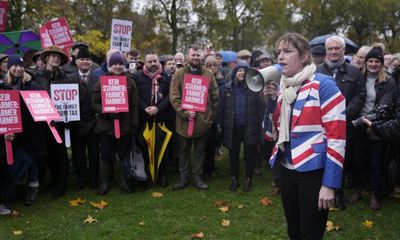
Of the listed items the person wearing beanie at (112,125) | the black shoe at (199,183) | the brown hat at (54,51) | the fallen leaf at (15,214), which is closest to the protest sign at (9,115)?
the fallen leaf at (15,214)

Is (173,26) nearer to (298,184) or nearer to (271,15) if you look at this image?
(271,15)

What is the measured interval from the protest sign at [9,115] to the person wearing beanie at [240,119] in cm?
312

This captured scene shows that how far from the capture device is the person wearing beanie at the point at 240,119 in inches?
275

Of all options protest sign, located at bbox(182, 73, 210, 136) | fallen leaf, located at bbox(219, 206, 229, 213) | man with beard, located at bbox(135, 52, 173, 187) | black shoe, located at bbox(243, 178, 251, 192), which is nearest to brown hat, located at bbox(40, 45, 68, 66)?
man with beard, located at bbox(135, 52, 173, 187)

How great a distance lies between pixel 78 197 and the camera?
22.5 feet

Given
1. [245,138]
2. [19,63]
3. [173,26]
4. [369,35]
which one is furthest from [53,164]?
[369,35]

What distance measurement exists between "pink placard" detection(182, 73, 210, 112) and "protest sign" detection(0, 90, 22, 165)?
2466mm

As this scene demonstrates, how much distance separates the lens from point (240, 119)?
23.2ft

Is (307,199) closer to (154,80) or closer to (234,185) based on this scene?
(234,185)

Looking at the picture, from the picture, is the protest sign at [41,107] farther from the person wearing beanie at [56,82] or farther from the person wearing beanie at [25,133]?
the person wearing beanie at [56,82]

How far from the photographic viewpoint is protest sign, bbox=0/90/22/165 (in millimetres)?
5844

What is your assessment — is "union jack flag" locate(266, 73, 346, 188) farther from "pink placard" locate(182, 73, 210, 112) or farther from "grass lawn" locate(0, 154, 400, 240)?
"pink placard" locate(182, 73, 210, 112)

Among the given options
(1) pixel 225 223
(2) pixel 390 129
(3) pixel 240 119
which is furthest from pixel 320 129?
(3) pixel 240 119

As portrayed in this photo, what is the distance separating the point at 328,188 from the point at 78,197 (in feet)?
15.7
